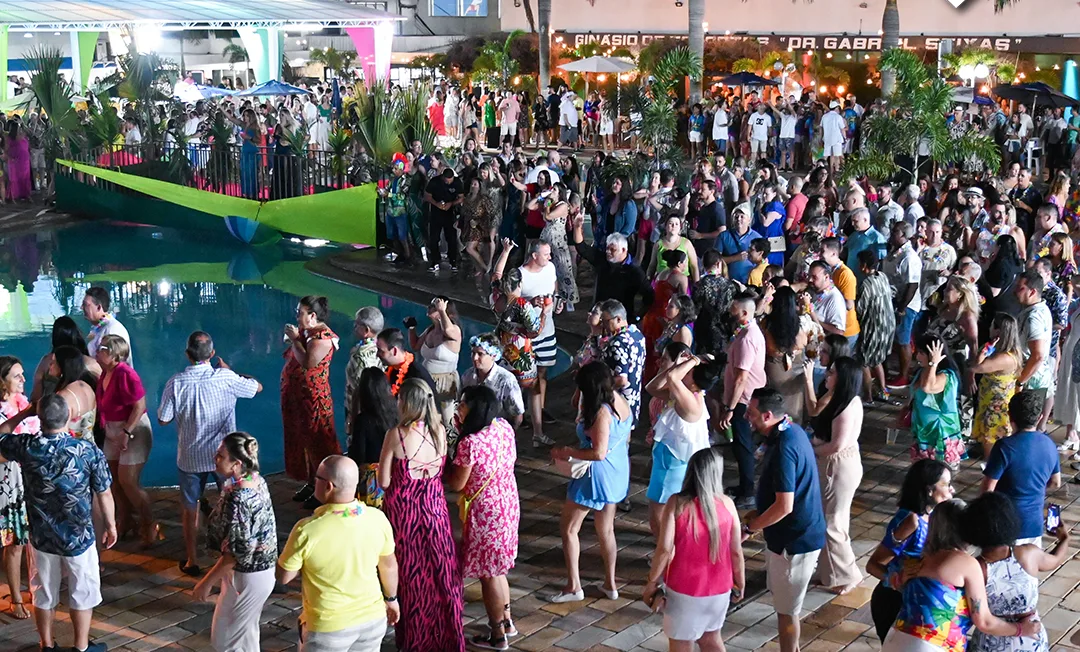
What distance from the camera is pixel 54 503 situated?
222 inches

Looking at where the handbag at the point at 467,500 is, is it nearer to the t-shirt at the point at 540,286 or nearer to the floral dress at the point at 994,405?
the t-shirt at the point at 540,286

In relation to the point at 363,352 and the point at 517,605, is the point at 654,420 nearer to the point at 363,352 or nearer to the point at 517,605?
the point at 517,605

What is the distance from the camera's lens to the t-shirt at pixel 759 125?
2375 centimetres

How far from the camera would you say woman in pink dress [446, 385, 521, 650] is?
5.69 meters

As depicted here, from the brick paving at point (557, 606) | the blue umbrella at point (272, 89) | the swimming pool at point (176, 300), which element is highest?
the blue umbrella at point (272, 89)

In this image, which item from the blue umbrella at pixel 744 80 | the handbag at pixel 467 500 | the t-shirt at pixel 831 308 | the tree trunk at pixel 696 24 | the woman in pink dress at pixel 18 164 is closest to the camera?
the handbag at pixel 467 500

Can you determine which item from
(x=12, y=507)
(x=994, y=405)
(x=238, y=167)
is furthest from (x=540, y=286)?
(x=238, y=167)

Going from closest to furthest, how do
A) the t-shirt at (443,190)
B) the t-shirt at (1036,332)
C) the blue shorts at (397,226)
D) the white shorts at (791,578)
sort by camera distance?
the white shorts at (791,578), the t-shirt at (1036,332), the t-shirt at (443,190), the blue shorts at (397,226)

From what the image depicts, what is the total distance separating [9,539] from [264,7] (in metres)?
21.9

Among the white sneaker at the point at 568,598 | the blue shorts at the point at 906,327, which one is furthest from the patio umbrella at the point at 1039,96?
the white sneaker at the point at 568,598

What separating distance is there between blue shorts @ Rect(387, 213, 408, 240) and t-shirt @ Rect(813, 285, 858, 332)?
24.6 feet

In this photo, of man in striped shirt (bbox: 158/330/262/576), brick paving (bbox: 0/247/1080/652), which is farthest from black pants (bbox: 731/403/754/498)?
man in striped shirt (bbox: 158/330/262/576)

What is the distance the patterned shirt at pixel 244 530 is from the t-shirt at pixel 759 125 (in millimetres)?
19805

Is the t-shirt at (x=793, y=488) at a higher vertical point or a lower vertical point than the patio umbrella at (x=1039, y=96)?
lower
